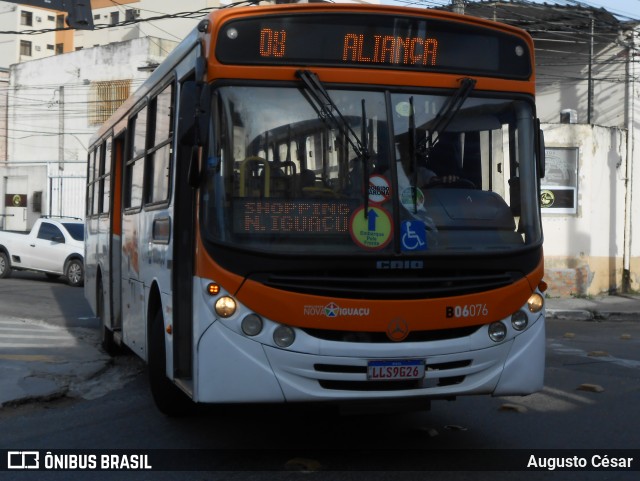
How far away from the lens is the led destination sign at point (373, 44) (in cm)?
605

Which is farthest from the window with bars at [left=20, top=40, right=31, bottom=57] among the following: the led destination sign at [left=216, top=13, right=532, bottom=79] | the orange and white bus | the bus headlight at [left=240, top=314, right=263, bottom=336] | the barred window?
the bus headlight at [left=240, top=314, right=263, bottom=336]

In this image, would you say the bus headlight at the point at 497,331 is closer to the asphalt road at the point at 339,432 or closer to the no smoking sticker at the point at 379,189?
the asphalt road at the point at 339,432

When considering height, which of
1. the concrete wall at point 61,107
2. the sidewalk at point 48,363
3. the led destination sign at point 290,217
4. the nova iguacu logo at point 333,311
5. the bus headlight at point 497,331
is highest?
the concrete wall at point 61,107

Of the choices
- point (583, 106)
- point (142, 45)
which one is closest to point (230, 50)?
point (583, 106)

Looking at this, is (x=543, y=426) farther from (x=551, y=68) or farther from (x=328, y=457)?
(x=551, y=68)

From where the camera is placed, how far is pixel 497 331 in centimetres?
620

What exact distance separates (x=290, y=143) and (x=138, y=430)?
9.51 ft

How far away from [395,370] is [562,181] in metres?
16.1

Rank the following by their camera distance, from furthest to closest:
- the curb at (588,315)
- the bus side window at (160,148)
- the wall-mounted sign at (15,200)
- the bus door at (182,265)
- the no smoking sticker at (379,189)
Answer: the wall-mounted sign at (15,200) → the curb at (588,315) → the bus side window at (160,148) → the bus door at (182,265) → the no smoking sticker at (379,189)

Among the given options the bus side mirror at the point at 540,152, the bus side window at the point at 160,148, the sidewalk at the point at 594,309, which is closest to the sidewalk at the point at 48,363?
the bus side window at the point at 160,148

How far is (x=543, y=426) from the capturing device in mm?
7395

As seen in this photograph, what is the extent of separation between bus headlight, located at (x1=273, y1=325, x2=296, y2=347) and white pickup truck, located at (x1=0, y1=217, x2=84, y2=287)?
16655 millimetres

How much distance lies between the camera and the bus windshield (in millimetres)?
5898

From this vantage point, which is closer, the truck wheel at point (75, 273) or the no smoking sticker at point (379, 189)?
the no smoking sticker at point (379, 189)
